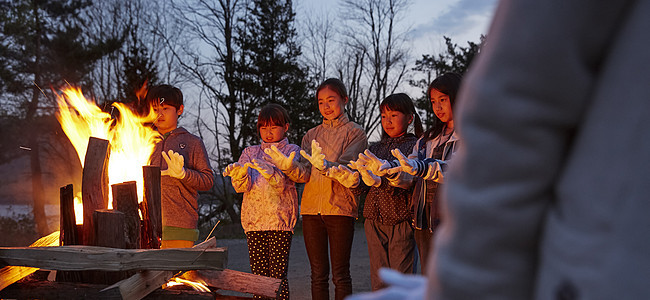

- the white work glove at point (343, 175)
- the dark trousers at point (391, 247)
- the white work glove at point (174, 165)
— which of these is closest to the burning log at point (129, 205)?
the white work glove at point (174, 165)

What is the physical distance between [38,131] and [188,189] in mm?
12876

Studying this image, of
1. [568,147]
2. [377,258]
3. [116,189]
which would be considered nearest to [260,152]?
[377,258]

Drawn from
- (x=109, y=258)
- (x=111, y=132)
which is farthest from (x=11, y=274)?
(x=111, y=132)

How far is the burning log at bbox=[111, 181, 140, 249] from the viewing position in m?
2.74

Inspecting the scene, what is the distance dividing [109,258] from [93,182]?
68 centimetres

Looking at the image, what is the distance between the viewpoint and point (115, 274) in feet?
8.63

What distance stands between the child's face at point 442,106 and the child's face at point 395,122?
455 mm

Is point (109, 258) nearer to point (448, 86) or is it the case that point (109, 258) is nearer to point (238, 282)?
point (238, 282)

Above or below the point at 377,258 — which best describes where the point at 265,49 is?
above

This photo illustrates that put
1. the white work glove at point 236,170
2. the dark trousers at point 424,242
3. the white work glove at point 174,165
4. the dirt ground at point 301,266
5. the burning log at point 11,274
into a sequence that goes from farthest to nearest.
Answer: the dirt ground at point 301,266 → the white work glove at point 236,170 → the white work glove at point 174,165 → the dark trousers at point 424,242 → the burning log at point 11,274

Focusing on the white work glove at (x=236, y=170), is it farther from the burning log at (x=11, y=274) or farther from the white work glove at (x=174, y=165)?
the burning log at (x=11, y=274)

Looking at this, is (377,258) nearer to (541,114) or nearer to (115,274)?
(115,274)

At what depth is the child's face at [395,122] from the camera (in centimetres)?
424

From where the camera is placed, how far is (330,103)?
4.44m
